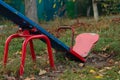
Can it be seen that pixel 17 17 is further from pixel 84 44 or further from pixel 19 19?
pixel 84 44

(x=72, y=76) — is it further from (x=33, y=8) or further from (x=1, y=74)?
(x=33, y=8)

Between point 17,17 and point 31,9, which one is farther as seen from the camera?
point 31,9

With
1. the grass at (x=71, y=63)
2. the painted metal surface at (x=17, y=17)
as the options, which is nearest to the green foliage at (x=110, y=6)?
the grass at (x=71, y=63)

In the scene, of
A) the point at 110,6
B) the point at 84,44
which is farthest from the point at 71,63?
the point at 110,6

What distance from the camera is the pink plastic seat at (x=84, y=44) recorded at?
20.6 feet

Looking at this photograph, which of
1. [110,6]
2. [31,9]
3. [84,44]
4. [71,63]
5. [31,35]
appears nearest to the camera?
[31,35]

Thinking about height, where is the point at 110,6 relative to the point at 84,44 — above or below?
above

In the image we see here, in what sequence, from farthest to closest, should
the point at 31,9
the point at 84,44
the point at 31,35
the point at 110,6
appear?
the point at 110,6 → the point at 31,9 → the point at 84,44 → the point at 31,35

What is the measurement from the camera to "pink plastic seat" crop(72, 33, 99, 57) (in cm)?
629

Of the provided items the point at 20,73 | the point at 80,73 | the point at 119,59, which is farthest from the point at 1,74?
the point at 119,59

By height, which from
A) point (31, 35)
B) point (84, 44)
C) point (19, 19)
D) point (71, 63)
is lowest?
point (71, 63)

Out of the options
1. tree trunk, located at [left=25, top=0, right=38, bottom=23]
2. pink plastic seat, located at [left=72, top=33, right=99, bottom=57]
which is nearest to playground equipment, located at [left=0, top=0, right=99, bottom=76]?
pink plastic seat, located at [left=72, top=33, right=99, bottom=57]

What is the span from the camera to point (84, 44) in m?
6.50

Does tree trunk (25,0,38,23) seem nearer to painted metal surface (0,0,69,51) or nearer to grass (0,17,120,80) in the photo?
grass (0,17,120,80)
